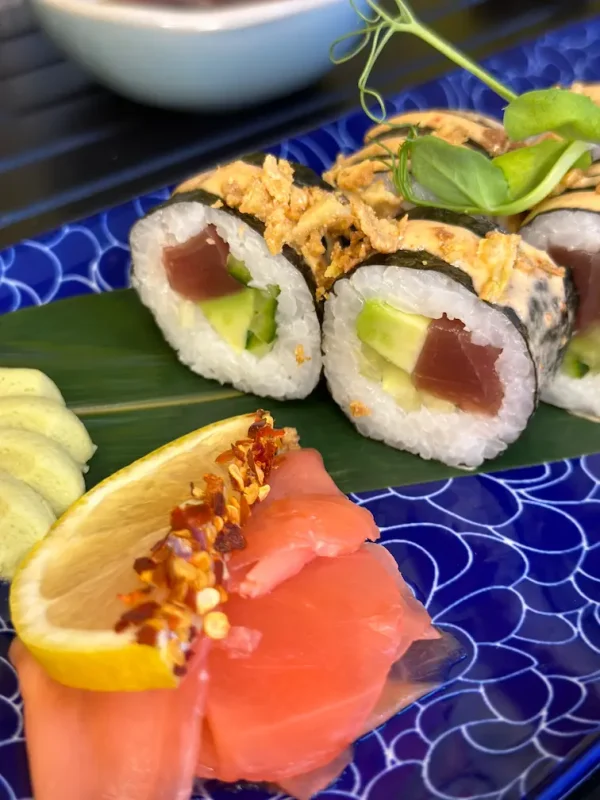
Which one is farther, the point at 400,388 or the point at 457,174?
the point at 400,388

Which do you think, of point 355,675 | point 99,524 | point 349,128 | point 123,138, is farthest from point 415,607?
point 123,138

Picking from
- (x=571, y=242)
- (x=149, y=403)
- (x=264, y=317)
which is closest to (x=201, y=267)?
(x=264, y=317)

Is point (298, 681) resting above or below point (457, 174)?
below

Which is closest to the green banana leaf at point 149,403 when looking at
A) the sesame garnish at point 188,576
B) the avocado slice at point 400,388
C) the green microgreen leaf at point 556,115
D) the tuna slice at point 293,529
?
the avocado slice at point 400,388

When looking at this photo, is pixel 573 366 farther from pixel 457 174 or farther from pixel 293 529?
pixel 293 529

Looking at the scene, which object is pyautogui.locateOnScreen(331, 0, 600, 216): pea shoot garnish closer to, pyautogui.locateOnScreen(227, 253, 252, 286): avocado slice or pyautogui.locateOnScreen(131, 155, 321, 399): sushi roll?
pyautogui.locateOnScreen(131, 155, 321, 399): sushi roll

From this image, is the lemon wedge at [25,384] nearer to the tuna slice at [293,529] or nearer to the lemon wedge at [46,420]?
the lemon wedge at [46,420]
